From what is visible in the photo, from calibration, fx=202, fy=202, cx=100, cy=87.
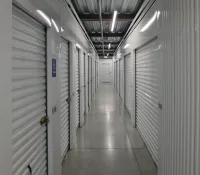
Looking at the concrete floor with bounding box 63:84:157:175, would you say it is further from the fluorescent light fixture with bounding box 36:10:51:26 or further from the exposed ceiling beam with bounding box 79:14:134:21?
the exposed ceiling beam with bounding box 79:14:134:21

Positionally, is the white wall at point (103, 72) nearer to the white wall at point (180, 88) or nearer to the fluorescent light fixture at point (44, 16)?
the white wall at point (180, 88)

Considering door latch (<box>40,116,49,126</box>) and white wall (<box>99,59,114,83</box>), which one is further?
white wall (<box>99,59,114,83</box>)

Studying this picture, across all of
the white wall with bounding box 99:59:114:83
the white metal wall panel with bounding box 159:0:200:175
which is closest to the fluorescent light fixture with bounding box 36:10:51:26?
the white metal wall panel with bounding box 159:0:200:175

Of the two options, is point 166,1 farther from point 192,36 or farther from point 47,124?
point 47,124

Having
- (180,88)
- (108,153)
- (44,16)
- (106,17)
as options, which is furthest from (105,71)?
(180,88)

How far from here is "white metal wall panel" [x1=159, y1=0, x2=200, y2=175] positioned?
6.11ft

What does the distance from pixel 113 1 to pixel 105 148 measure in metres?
3.28

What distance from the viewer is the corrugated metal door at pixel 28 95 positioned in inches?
74.4

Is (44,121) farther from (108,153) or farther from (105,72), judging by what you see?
(105,72)

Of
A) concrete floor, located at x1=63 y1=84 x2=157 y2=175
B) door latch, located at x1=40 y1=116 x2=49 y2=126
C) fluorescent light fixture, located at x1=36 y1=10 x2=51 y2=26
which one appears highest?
fluorescent light fixture, located at x1=36 y1=10 x2=51 y2=26

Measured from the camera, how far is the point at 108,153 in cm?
422

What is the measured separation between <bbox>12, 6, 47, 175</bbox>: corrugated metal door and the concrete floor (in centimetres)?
108

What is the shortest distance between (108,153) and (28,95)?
8.46 ft

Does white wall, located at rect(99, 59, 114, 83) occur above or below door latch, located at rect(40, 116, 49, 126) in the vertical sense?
above
